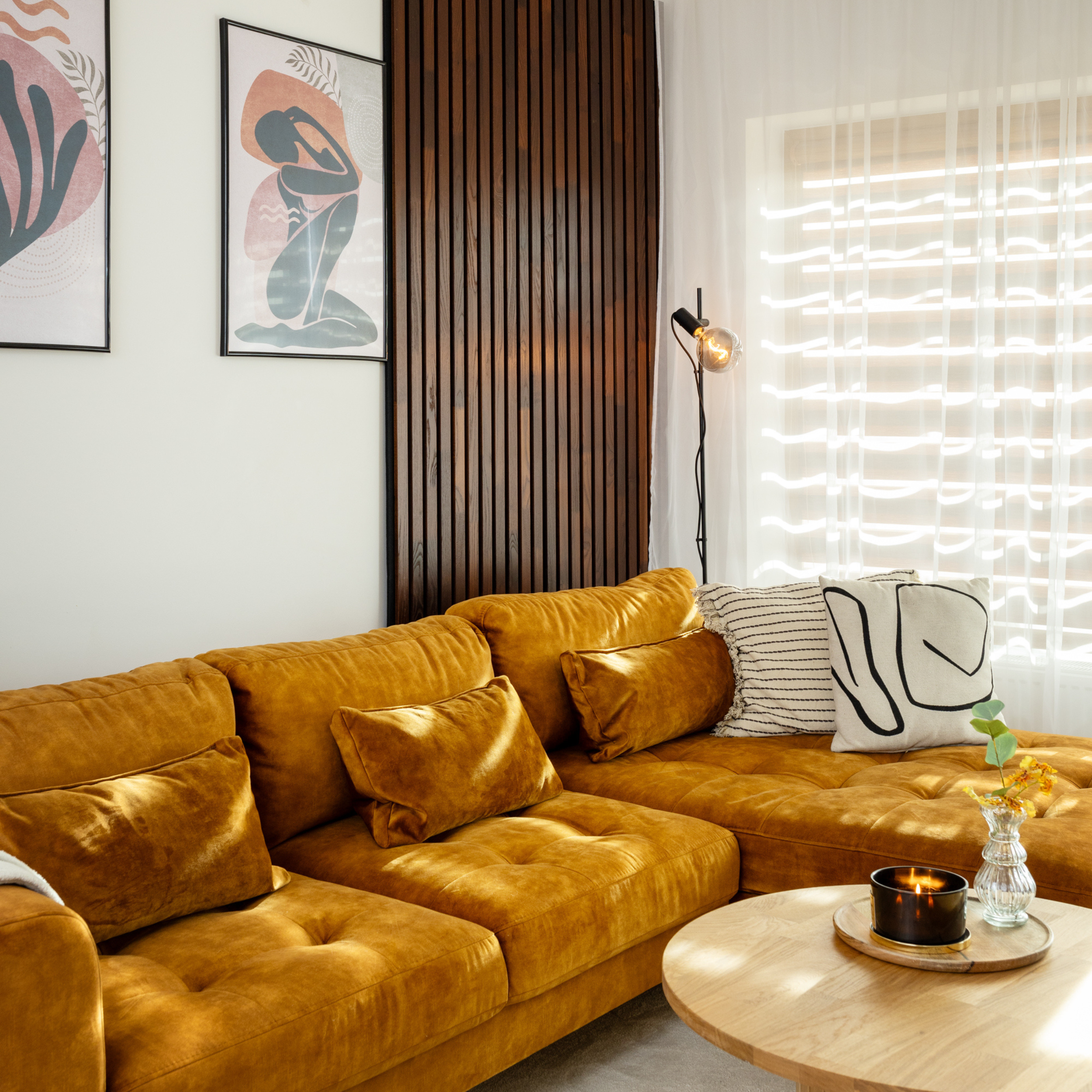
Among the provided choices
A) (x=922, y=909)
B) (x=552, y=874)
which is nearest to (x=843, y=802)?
(x=552, y=874)

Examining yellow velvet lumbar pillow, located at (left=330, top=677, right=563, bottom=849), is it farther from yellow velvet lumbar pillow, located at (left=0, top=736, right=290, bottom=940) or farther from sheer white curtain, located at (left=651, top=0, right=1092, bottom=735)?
sheer white curtain, located at (left=651, top=0, right=1092, bottom=735)

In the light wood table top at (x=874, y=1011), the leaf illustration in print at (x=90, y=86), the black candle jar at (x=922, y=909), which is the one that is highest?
the leaf illustration in print at (x=90, y=86)

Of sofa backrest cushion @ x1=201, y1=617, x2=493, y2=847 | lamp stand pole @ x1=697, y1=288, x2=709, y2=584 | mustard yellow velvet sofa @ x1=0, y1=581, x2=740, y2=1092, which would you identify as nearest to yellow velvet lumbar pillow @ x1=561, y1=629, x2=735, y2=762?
mustard yellow velvet sofa @ x1=0, y1=581, x2=740, y2=1092

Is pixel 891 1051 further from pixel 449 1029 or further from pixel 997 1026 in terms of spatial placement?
pixel 449 1029

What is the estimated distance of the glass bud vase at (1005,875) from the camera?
1761 mm

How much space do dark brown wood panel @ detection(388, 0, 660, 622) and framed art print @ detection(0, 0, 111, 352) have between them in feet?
2.92

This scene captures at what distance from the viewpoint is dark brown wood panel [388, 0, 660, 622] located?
3357 mm

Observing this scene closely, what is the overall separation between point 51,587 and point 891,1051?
1.99 metres

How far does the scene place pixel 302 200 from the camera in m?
3.02

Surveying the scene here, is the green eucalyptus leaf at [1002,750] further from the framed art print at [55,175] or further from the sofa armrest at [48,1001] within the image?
the framed art print at [55,175]

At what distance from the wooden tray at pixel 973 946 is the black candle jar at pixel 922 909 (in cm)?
2

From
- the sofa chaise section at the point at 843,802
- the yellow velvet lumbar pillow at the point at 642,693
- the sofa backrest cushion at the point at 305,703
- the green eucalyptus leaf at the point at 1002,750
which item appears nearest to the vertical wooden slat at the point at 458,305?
the yellow velvet lumbar pillow at the point at 642,693

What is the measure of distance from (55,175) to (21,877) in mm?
1662

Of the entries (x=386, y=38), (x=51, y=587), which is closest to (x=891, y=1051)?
(x=51, y=587)
